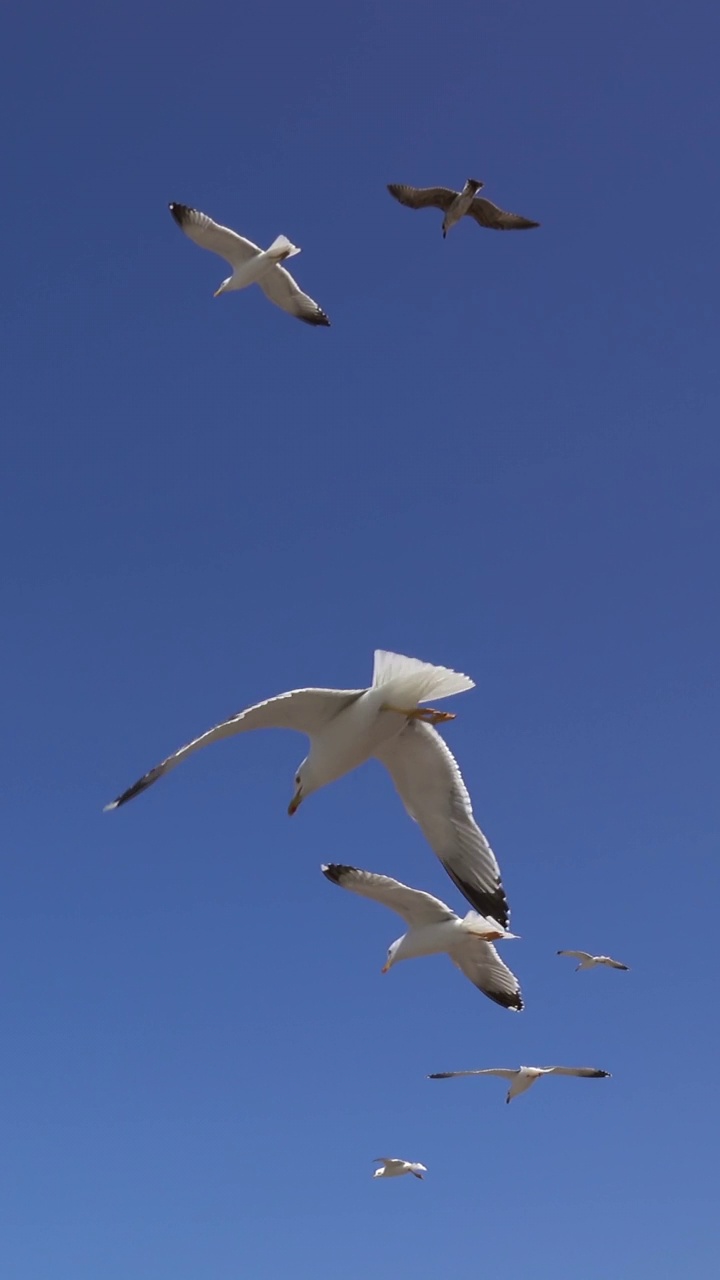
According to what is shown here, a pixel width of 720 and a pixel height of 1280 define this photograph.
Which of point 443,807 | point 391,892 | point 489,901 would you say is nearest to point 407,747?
point 443,807

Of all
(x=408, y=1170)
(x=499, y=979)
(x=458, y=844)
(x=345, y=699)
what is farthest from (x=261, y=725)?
(x=408, y=1170)

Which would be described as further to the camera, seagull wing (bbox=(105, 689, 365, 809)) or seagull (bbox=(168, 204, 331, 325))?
seagull (bbox=(168, 204, 331, 325))

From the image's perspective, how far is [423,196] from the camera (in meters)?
17.3

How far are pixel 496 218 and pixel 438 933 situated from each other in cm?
945

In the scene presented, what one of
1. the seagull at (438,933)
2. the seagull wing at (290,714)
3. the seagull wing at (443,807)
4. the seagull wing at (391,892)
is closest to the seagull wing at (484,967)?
the seagull at (438,933)

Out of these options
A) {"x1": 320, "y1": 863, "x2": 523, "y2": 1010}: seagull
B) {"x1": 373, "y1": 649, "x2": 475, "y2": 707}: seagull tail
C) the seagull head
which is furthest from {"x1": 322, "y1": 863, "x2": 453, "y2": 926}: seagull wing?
{"x1": 373, "y1": 649, "x2": 475, "y2": 707}: seagull tail

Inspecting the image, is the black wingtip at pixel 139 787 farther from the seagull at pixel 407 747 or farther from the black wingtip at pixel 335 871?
the black wingtip at pixel 335 871

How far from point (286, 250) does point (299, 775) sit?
9.48m

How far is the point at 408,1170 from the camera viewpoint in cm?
2044

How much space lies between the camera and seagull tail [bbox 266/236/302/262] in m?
17.7

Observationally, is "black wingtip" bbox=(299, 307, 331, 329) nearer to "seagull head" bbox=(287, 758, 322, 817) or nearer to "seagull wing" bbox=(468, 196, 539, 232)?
"seagull wing" bbox=(468, 196, 539, 232)

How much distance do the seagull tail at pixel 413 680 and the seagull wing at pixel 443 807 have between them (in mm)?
399

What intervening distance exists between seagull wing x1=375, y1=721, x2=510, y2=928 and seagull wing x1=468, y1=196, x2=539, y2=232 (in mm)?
9823

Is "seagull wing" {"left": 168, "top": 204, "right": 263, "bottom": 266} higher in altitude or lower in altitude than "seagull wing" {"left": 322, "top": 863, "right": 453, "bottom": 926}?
higher
